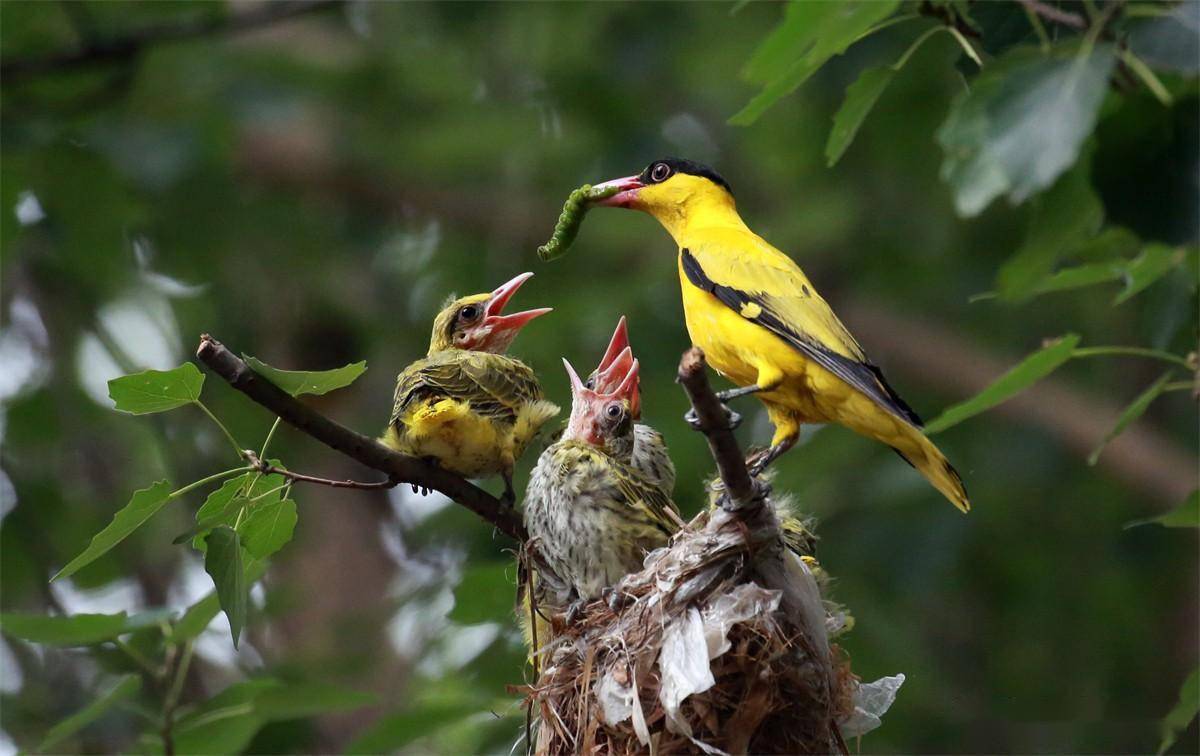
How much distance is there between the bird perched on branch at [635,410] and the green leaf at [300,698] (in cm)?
119

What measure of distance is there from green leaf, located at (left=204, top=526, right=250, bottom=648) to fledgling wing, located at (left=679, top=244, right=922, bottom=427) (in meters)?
1.62

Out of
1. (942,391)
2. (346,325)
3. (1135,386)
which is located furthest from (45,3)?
(1135,386)

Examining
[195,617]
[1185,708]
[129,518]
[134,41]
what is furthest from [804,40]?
[134,41]

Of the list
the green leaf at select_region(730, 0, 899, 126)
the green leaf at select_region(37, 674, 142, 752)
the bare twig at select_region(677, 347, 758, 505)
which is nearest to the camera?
the bare twig at select_region(677, 347, 758, 505)

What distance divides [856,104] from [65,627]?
2549 mm

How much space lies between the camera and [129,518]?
10.8ft

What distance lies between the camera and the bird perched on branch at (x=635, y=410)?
5160 mm

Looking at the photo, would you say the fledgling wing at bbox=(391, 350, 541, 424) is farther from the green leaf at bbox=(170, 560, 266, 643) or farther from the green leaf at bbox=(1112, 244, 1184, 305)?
the green leaf at bbox=(1112, 244, 1184, 305)

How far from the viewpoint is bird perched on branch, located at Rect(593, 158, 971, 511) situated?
13.4 feet

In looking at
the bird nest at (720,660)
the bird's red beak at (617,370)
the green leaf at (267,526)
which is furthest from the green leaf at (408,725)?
the green leaf at (267,526)

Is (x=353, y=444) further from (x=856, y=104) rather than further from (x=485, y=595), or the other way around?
(x=856, y=104)

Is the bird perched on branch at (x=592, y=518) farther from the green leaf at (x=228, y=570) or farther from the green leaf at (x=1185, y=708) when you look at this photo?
the green leaf at (x=1185, y=708)

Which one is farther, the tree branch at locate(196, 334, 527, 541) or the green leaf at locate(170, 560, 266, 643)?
the green leaf at locate(170, 560, 266, 643)

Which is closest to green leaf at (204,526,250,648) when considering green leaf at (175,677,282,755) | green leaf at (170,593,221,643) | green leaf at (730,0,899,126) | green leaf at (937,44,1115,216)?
green leaf at (170,593,221,643)
